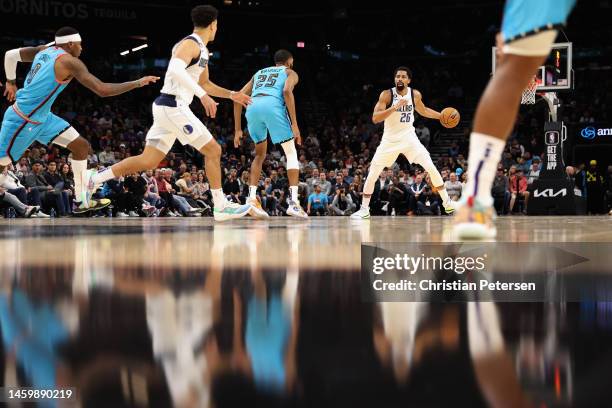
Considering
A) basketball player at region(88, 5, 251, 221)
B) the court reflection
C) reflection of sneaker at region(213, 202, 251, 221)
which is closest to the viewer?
the court reflection

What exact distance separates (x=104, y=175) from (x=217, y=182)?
1.04 m

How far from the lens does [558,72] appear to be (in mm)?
11641

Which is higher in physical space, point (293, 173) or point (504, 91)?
point (504, 91)

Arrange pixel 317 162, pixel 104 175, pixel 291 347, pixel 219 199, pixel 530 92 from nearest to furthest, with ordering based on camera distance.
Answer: pixel 291 347
pixel 104 175
pixel 219 199
pixel 530 92
pixel 317 162

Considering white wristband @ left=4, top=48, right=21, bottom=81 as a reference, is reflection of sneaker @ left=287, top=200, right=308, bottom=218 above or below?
below

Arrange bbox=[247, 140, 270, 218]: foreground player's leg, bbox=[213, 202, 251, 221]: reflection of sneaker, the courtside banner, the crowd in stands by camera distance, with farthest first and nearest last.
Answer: the crowd in stands, bbox=[247, 140, 270, 218]: foreground player's leg, bbox=[213, 202, 251, 221]: reflection of sneaker, the courtside banner

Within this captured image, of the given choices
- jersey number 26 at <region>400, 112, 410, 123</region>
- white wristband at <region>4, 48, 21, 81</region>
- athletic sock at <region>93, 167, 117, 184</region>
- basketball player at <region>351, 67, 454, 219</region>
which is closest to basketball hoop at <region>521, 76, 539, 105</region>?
basketball player at <region>351, 67, 454, 219</region>

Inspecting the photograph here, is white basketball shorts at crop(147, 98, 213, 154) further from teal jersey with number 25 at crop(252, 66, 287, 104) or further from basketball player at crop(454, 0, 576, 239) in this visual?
basketball player at crop(454, 0, 576, 239)

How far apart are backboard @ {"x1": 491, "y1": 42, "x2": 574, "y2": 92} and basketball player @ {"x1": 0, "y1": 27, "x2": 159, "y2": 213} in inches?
276

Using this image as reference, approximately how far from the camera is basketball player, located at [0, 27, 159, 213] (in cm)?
664

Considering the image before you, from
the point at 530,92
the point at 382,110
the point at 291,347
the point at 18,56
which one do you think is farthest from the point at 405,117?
the point at 291,347

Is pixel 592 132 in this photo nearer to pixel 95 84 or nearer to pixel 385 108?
pixel 385 108

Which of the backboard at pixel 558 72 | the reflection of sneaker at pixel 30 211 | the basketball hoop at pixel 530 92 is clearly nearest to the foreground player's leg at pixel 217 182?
the reflection of sneaker at pixel 30 211

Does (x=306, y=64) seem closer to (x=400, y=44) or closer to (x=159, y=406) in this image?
(x=400, y=44)
